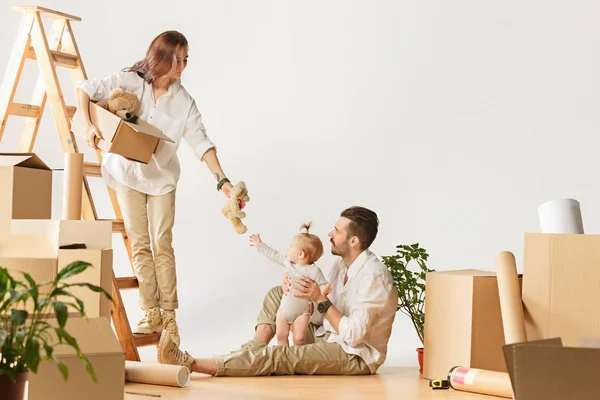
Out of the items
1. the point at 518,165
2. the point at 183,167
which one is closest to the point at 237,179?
the point at 183,167

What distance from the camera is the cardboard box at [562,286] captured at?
2920 mm

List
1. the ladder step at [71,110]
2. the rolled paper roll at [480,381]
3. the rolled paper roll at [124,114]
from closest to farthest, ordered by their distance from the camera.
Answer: the rolled paper roll at [480,381] → the rolled paper roll at [124,114] → the ladder step at [71,110]

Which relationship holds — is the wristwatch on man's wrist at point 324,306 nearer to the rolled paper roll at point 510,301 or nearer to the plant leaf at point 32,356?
the rolled paper roll at point 510,301

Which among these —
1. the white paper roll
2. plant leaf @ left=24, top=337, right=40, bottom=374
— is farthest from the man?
plant leaf @ left=24, top=337, right=40, bottom=374

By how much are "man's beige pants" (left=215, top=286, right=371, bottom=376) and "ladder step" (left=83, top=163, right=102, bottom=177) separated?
3.50 feet

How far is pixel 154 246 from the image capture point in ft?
13.3

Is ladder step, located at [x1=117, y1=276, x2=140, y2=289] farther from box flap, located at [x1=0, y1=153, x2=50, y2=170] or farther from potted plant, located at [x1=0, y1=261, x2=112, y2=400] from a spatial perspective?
potted plant, located at [x1=0, y1=261, x2=112, y2=400]

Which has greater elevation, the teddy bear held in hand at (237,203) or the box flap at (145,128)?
the box flap at (145,128)

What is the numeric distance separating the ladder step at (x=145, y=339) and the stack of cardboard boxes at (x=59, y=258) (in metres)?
0.78

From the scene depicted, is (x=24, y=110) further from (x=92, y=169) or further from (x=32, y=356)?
(x=32, y=356)

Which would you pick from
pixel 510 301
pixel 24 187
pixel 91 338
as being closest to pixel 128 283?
pixel 24 187

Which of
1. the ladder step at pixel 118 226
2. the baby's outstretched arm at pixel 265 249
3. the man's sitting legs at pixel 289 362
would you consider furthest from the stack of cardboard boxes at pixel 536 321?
the ladder step at pixel 118 226

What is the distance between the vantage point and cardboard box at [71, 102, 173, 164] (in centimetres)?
371

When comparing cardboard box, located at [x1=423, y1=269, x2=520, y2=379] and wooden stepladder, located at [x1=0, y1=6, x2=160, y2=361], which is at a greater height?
wooden stepladder, located at [x1=0, y1=6, x2=160, y2=361]
